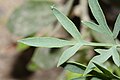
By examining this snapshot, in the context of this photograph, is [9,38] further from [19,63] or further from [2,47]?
[19,63]

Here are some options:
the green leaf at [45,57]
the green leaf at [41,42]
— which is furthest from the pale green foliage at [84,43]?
the green leaf at [45,57]

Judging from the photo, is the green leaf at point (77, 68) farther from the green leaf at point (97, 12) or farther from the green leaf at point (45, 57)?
the green leaf at point (45, 57)

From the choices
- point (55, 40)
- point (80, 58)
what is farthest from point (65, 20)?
point (80, 58)

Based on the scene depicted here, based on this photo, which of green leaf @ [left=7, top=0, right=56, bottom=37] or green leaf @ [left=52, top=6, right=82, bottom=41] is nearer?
green leaf @ [left=52, top=6, right=82, bottom=41]

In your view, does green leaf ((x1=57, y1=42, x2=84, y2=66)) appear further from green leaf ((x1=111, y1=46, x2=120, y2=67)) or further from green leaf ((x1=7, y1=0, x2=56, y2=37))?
green leaf ((x1=7, y1=0, x2=56, y2=37))

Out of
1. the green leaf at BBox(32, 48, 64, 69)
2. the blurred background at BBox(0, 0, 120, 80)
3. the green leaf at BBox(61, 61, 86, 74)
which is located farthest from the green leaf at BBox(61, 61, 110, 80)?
the green leaf at BBox(32, 48, 64, 69)

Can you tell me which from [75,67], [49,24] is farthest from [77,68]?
[49,24]

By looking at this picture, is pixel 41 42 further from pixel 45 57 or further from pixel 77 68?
pixel 45 57

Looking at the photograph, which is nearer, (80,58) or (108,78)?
(108,78)
